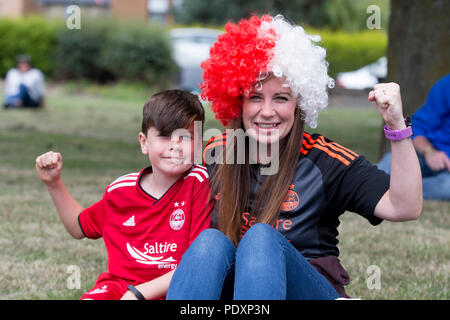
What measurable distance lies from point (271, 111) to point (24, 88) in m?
12.9

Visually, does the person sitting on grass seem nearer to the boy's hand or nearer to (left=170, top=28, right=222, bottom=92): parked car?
(left=170, top=28, right=222, bottom=92): parked car

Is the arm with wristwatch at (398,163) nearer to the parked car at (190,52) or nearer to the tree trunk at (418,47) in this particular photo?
the tree trunk at (418,47)

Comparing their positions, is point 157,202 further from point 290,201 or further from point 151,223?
point 290,201

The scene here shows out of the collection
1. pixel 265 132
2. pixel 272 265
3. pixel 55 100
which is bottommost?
pixel 55 100

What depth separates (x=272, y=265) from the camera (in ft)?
7.86

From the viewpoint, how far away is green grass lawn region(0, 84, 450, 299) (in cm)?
397

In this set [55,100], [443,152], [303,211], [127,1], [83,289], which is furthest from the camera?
[127,1]

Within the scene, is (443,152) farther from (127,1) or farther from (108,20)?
(127,1)

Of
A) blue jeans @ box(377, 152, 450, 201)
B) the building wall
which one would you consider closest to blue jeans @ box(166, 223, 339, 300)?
blue jeans @ box(377, 152, 450, 201)

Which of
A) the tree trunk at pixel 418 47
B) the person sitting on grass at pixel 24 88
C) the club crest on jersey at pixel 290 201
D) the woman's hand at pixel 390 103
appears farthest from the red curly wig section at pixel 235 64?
the person sitting on grass at pixel 24 88

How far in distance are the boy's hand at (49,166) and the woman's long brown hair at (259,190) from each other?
0.76 metres

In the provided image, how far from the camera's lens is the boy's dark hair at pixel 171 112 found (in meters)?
2.95

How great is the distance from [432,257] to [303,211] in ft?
7.03
